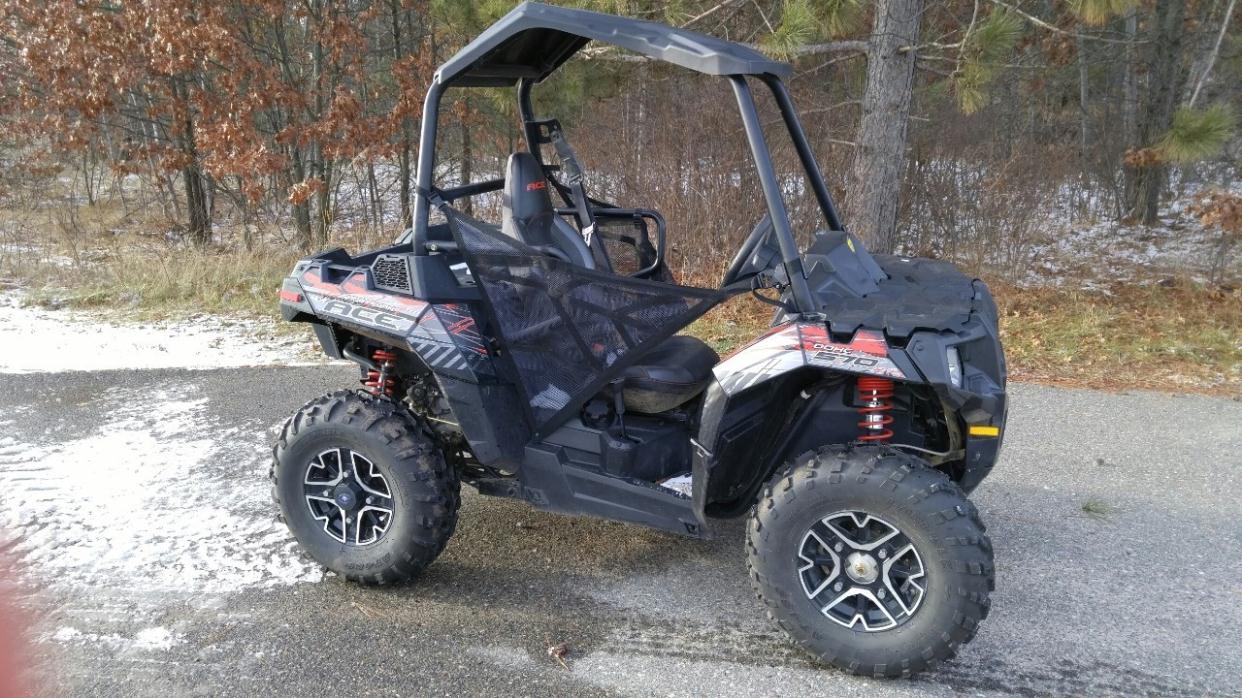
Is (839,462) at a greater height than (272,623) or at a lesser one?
greater

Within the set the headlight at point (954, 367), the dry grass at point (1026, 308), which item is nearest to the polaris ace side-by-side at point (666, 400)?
the headlight at point (954, 367)

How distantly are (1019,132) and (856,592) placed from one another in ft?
29.4

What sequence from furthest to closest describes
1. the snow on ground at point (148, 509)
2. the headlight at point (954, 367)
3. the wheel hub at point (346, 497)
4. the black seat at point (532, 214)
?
the black seat at point (532, 214) < the snow on ground at point (148, 509) < the wheel hub at point (346, 497) < the headlight at point (954, 367)

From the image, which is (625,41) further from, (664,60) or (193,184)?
(193,184)

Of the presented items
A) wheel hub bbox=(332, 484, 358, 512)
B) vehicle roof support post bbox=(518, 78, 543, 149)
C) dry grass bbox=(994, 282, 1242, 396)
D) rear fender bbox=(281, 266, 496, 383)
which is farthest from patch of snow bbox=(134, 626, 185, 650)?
dry grass bbox=(994, 282, 1242, 396)

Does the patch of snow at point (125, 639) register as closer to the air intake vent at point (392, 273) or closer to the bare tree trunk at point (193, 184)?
the air intake vent at point (392, 273)

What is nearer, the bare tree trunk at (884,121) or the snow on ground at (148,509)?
the snow on ground at (148,509)

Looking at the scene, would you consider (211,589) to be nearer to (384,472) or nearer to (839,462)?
(384,472)

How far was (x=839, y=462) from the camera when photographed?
2.92 m

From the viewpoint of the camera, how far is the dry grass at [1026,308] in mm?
6441

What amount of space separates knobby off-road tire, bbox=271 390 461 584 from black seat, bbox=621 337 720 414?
776mm

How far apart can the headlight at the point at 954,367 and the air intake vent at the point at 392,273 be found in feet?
6.29

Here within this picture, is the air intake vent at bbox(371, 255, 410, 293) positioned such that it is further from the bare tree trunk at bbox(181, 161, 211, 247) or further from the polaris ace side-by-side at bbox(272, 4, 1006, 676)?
the bare tree trunk at bbox(181, 161, 211, 247)

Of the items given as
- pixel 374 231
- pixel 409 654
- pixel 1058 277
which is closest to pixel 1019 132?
pixel 1058 277
